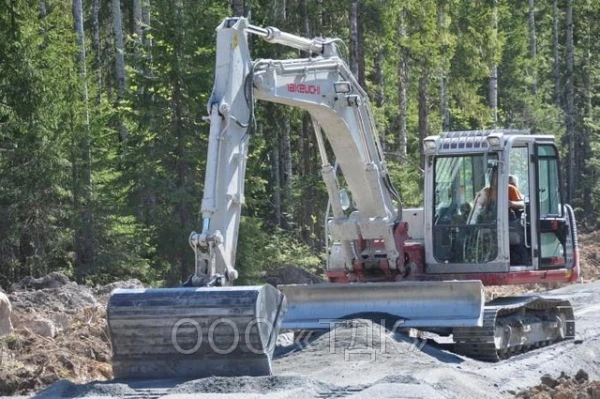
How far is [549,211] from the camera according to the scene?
16188 mm

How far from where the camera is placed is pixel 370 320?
14.0 m

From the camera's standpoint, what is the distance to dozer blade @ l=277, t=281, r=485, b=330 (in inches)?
547

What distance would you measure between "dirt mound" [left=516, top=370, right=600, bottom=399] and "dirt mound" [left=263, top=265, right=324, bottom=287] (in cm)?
1111

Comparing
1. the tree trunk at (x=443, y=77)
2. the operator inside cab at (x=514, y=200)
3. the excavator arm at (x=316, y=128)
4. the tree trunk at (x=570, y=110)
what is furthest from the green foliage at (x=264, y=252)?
the tree trunk at (x=570, y=110)

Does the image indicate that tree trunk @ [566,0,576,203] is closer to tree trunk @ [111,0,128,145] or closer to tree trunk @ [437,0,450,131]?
tree trunk @ [437,0,450,131]

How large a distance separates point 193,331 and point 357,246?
4899 mm

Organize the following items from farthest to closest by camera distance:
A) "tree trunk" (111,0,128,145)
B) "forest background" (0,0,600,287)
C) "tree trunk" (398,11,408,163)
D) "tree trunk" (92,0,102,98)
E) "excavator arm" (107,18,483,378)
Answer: "tree trunk" (398,11,408,163), "tree trunk" (92,0,102,98), "tree trunk" (111,0,128,145), "forest background" (0,0,600,287), "excavator arm" (107,18,483,378)

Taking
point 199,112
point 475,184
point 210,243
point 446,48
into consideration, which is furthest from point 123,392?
point 446,48

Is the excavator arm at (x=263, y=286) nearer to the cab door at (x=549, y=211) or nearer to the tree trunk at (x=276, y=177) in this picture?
the cab door at (x=549, y=211)

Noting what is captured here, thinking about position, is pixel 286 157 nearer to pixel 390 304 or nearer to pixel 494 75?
pixel 494 75

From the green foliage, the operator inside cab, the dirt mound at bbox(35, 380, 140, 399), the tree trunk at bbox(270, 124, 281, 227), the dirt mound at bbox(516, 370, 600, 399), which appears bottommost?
the dirt mound at bbox(516, 370, 600, 399)

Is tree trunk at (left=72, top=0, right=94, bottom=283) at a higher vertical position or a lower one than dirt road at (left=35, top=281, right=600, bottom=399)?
→ higher

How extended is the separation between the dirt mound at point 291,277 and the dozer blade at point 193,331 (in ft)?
38.3

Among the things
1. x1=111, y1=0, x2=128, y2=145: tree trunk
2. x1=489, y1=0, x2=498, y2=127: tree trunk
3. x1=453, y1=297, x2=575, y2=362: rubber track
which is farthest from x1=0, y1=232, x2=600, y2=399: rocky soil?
x1=489, y1=0, x2=498, y2=127: tree trunk
